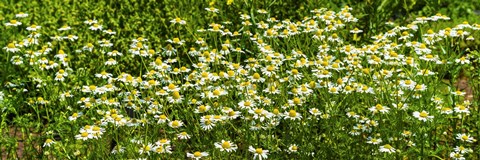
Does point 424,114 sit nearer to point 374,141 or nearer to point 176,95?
point 374,141

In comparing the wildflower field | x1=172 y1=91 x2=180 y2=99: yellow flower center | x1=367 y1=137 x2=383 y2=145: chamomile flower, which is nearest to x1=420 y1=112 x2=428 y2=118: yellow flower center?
the wildflower field

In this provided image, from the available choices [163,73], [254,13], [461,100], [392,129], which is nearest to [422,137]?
[392,129]

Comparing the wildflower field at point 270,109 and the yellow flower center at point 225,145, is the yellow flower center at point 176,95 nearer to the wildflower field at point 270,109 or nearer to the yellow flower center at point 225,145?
the wildflower field at point 270,109

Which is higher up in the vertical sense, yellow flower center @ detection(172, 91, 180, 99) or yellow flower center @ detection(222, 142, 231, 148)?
yellow flower center @ detection(172, 91, 180, 99)

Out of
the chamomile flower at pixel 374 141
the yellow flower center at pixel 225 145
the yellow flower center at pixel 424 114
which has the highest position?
the yellow flower center at pixel 424 114

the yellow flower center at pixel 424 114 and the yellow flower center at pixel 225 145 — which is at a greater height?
the yellow flower center at pixel 424 114

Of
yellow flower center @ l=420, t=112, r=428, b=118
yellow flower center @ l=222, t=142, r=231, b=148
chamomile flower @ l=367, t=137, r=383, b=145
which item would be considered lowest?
chamomile flower @ l=367, t=137, r=383, b=145

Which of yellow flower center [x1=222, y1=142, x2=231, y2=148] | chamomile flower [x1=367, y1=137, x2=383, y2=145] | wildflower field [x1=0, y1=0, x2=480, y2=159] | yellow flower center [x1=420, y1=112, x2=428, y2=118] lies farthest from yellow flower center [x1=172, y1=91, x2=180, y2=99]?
yellow flower center [x1=420, y1=112, x2=428, y2=118]

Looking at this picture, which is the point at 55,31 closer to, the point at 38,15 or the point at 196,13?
the point at 38,15

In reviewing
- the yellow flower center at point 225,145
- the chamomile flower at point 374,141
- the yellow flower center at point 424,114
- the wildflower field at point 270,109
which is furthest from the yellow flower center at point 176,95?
the yellow flower center at point 424,114

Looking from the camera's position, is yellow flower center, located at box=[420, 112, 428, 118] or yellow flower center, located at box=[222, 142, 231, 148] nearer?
yellow flower center, located at box=[222, 142, 231, 148]

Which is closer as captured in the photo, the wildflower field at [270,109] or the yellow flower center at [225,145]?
the yellow flower center at [225,145]

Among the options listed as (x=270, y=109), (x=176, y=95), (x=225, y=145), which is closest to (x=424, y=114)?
(x=270, y=109)

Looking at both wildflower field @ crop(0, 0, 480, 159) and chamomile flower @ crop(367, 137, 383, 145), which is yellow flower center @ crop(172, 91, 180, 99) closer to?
wildflower field @ crop(0, 0, 480, 159)
